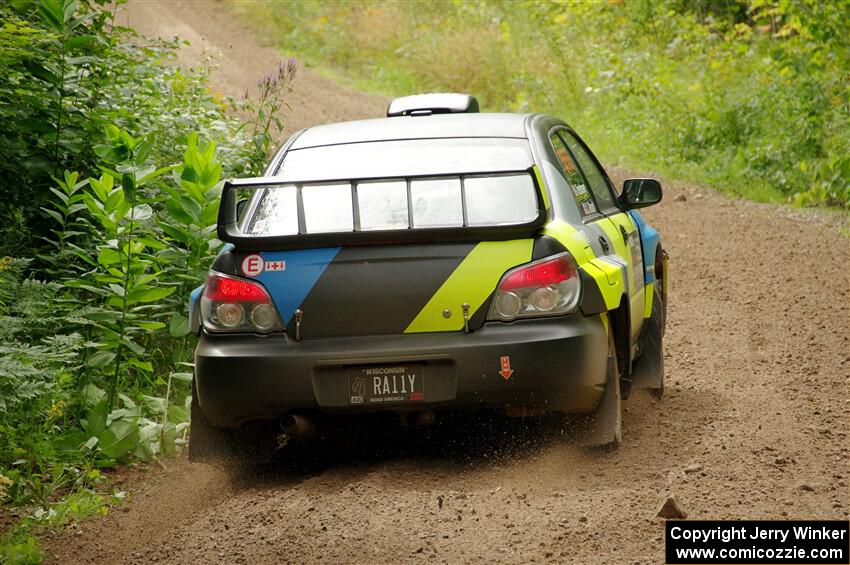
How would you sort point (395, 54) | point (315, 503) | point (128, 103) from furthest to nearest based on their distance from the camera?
point (395, 54) → point (128, 103) → point (315, 503)

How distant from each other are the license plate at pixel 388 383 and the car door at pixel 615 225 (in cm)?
119

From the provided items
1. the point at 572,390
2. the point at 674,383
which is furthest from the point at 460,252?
the point at 674,383

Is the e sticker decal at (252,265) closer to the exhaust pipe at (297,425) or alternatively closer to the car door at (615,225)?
the exhaust pipe at (297,425)

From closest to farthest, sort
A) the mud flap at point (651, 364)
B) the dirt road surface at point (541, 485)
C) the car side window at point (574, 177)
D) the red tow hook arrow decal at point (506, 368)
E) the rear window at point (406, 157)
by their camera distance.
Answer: the dirt road surface at point (541, 485)
the red tow hook arrow decal at point (506, 368)
the rear window at point (406, 157)
the car side window at point (574, 177)
the mud flap at point (651, 364)

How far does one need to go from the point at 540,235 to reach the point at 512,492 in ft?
3.45

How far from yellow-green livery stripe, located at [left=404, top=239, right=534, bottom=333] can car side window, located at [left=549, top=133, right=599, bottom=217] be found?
812 mm

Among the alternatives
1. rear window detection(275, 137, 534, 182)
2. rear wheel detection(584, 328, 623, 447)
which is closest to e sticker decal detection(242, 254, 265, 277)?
rear window detection(275, 137, 534, 182)

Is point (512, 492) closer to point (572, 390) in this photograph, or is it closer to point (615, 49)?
point (572, 390)

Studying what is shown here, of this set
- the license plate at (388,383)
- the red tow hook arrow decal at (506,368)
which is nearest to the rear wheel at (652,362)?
the red tow hook arrow decal at (506,368)

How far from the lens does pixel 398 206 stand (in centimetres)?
554

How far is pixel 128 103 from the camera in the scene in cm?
892

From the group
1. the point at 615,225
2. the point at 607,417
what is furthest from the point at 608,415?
the point at 615,225

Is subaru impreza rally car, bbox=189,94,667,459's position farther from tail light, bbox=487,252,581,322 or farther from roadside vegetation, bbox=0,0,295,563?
roadside vegetation, bbox=0,0,295,563

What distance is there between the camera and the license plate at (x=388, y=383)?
17.2 ft
